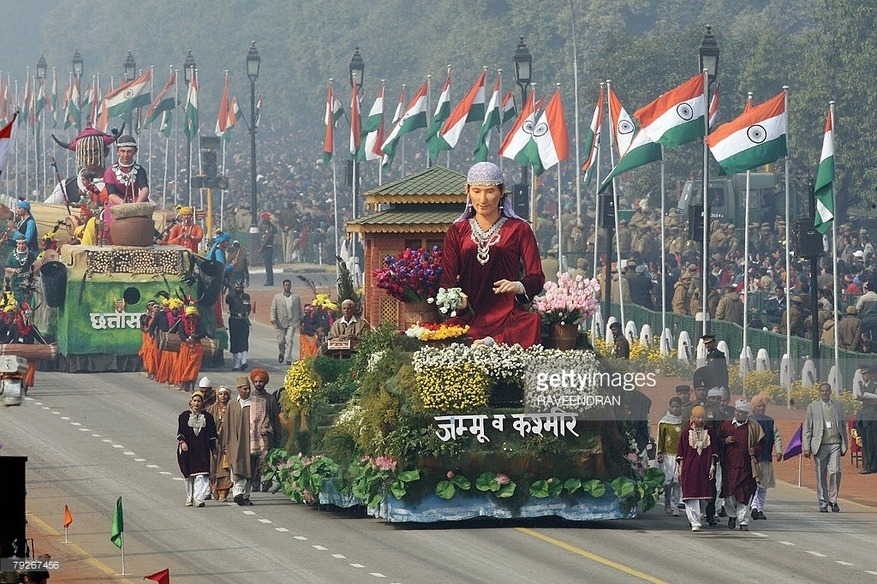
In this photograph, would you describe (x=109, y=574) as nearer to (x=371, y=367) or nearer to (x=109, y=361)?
(x=371, y=367)

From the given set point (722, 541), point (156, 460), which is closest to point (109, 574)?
point (722, 541)

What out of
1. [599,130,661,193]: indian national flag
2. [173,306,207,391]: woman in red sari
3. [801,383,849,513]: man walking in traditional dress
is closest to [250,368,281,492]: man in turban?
[801,383,849,513]: man walking in traditional dress

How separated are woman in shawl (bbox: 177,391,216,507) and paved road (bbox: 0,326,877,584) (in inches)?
12.1

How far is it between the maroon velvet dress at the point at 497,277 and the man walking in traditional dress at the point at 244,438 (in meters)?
3.00

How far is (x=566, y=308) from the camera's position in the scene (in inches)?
1008

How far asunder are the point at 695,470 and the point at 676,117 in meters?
13.6

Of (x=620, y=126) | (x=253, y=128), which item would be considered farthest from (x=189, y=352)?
(x=253, y=128)

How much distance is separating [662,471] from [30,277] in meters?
18.5

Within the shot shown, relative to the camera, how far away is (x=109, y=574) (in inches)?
887

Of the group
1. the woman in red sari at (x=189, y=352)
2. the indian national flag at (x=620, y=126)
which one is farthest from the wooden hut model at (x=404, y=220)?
the indian national flag at (x=620, y=126)

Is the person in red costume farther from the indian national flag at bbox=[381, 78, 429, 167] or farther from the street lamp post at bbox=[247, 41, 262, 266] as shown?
the street lamp post at bbox=[247, 41, 262, 266]

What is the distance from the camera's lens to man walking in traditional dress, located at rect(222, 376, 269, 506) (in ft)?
89.7

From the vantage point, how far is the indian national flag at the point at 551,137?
46.7 m

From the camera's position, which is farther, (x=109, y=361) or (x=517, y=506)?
(x=109, y=361)
